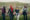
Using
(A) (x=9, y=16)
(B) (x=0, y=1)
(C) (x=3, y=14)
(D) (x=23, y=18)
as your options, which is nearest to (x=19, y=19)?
(D) (x=23, y=18)

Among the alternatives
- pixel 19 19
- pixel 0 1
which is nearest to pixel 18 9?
pixel 19 19

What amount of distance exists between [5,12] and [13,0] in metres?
0.24

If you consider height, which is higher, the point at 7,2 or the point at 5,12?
the point at 7,2

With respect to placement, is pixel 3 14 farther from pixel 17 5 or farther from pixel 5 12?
pixel 17 5

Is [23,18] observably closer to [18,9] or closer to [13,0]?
[18,9]

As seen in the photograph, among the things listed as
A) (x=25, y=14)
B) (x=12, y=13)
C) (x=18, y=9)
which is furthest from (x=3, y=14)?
(x=25, y=14)

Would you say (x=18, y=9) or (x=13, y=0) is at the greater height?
(x=13, y=0)

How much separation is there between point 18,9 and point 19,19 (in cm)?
17

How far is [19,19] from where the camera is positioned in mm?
984

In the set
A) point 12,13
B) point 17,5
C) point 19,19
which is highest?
point 17,5

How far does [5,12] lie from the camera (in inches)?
38.3

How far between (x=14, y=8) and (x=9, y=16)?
158 mm

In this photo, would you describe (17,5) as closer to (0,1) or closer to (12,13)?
(12,13)

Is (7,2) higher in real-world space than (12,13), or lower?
higher
